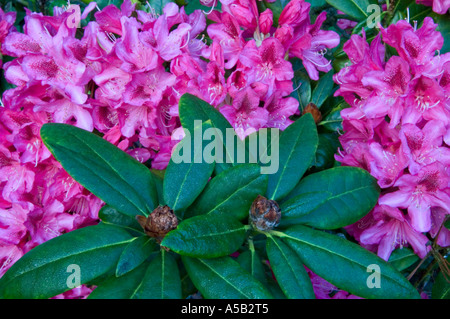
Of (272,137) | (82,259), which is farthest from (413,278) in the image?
(82,259)

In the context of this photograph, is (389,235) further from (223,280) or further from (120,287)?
(120,287)

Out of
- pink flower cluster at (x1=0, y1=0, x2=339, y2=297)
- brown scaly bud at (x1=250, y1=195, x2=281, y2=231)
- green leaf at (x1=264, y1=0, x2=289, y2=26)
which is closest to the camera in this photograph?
brown scaly bud at (x1=250, y1=195, x2=281, y2=231)

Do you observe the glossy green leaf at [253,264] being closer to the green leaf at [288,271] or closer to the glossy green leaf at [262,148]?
the green leaf at [288,271]

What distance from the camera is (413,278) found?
1.34 meters

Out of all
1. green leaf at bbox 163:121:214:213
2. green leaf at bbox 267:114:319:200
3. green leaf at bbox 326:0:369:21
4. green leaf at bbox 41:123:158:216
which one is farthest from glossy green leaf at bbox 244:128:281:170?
green leaf at bbox 326:0:369:21

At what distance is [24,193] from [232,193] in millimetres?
575

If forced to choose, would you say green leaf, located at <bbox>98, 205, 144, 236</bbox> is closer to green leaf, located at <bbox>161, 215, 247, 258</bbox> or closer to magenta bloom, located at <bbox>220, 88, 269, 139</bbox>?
green leaf, located at <bbox>161, 215, 247, 258</bbox>

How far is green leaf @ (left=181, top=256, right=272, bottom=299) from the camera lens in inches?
32.1

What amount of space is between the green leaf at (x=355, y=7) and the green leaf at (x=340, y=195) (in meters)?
0.54

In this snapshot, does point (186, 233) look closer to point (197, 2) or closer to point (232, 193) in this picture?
point (232, 193)

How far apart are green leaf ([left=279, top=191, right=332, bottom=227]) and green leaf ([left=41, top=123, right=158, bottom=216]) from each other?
0.93 feet

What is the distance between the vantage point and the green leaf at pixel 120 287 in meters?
0.81

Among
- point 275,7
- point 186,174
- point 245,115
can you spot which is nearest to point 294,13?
point 275,7

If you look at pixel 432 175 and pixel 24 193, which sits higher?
pixel 432 175
